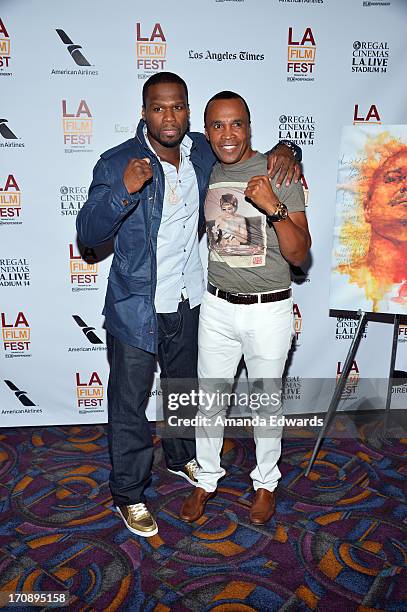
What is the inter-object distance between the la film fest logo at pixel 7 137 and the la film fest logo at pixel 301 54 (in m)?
1.59

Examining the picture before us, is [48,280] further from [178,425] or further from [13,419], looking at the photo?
[178,425]

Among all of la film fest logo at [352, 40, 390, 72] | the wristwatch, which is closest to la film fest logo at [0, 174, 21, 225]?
the wristwatch

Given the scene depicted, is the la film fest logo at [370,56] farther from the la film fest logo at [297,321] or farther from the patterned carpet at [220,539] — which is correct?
the patterned carpet at [220,539]

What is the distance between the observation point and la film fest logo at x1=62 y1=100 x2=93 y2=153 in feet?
10.4

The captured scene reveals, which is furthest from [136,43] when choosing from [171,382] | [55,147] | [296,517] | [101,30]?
[296,517]

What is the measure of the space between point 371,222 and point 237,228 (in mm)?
868

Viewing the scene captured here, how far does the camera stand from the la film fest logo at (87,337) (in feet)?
11.5

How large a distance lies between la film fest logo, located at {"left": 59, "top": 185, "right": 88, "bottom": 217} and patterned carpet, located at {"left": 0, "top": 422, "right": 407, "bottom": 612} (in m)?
1.41

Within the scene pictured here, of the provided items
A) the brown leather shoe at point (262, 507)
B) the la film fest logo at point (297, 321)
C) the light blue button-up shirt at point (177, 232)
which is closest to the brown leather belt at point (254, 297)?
the light blue button-up shirt at point (177, 232)

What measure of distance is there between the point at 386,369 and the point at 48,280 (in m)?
2.27

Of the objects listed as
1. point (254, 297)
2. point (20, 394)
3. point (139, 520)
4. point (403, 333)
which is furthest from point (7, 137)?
point (403, 333)

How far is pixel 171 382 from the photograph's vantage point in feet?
9.29

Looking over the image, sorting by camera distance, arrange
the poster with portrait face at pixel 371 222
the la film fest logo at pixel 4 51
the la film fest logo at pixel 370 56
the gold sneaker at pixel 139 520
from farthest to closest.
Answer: the la film fest logo at pixel 370 56, the la film fest logo at pixel 4 51, the poster with portrait face at pixel 371 222, the gold sneaker at pixel 139 520

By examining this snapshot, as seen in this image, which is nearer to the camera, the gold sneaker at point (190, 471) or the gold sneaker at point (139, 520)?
the gold sneaker at point (139, 520)
